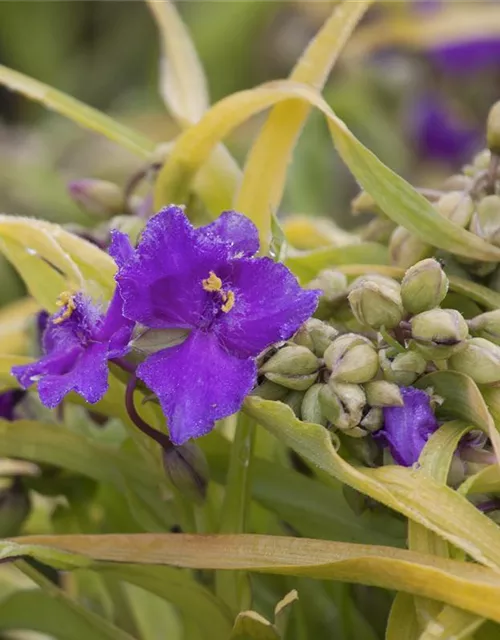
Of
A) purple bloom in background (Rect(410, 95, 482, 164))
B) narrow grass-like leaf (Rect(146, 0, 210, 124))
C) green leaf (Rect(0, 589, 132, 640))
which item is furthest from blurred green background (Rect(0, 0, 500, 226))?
green leaf (Rect(0, 589, 132, 640))

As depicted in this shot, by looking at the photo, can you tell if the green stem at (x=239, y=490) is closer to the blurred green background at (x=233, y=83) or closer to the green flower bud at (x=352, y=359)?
the green flower bud at (x=352, y=359)

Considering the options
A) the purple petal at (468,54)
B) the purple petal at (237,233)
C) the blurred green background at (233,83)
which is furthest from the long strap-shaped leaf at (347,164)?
the purple petal at (468,54)

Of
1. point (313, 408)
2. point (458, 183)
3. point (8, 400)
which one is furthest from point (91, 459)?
point (458, 183)

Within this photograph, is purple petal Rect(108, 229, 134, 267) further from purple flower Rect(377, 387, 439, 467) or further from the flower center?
purple flower Rect(377, 387, 439, 467)

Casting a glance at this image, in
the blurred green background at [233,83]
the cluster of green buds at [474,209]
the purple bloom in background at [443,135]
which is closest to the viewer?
the cluster of green buds at [474,209]

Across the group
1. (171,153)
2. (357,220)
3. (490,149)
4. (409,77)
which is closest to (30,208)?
(357,220)

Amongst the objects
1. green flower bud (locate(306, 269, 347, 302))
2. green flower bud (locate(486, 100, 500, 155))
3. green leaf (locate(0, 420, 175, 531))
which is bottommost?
green leaf (locate(0, 420, 175, 531))
